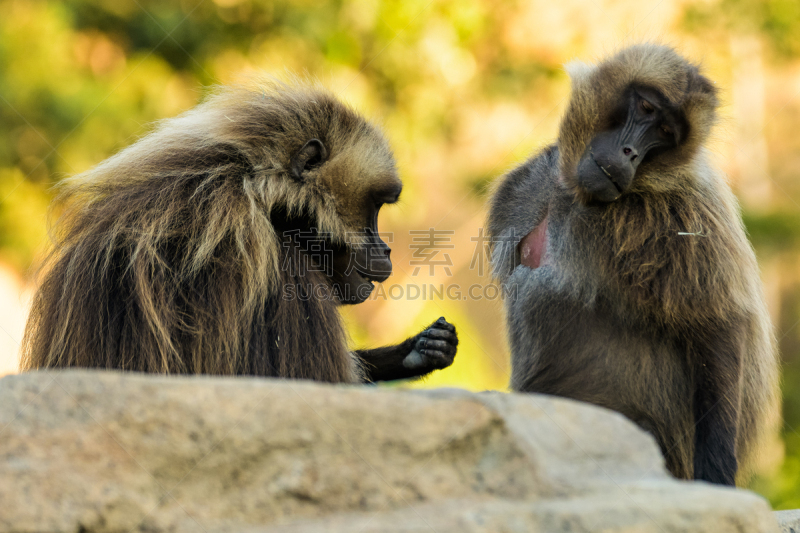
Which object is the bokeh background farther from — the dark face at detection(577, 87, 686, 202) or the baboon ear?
the dark face at detection(577, 87, 686, 202)

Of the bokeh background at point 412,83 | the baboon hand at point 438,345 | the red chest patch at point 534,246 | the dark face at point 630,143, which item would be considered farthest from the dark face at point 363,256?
the bokeh background at point 412,83

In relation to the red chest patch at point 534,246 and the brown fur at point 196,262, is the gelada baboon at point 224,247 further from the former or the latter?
the red chest patch at point 534,246

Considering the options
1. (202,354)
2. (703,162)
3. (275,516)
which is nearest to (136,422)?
(275,516)

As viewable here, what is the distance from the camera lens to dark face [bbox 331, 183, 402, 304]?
3428 millimetres

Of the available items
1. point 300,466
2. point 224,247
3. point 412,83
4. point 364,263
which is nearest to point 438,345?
point 364,263

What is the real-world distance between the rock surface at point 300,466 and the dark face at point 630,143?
1487 mm

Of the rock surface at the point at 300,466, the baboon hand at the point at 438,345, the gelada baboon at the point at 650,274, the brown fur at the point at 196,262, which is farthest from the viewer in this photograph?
the baboon hand at the point at 438,345

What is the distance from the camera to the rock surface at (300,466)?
1754mm

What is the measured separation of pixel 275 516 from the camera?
1815 millimetres

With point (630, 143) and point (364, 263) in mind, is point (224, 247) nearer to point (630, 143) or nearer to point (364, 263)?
point (364, 263)

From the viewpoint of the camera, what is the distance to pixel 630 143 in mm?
3219

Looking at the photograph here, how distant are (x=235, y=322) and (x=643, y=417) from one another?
5.59ft

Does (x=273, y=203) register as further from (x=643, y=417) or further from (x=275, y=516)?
(x=643, y=417)

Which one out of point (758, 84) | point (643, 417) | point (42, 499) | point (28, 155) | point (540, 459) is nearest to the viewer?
point (42, 499)
